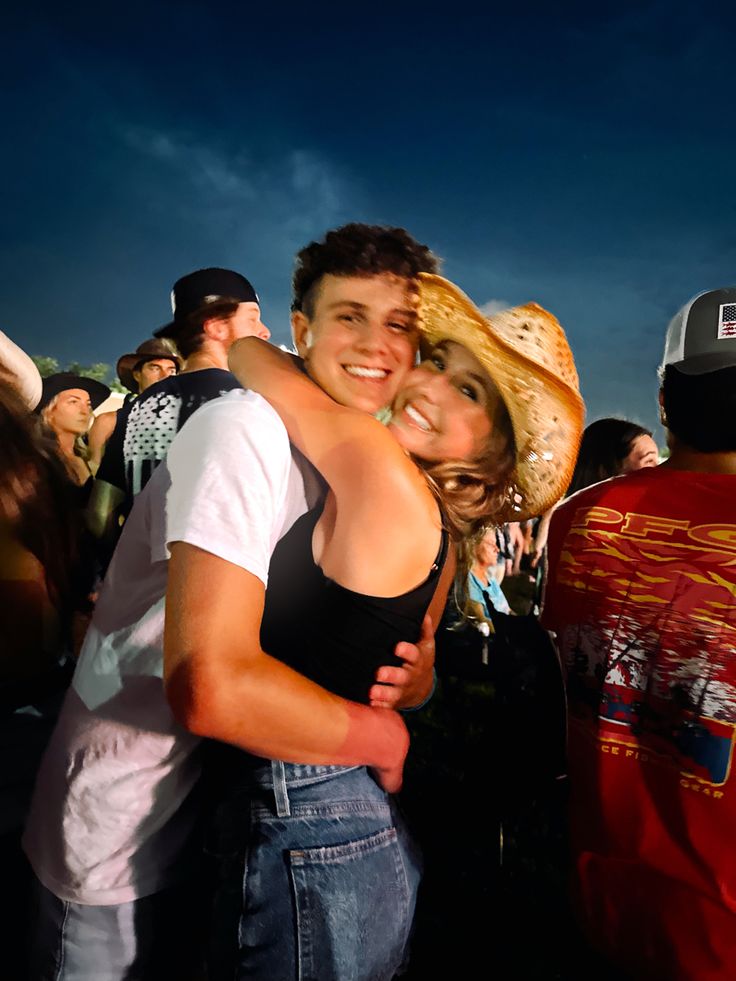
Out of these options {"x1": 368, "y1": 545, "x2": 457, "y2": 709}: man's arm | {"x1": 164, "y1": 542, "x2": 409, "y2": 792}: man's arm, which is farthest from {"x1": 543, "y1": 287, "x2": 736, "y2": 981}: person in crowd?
{"x1": 164, "y1": 542, "x2": 409, "y2": 792}: man's arm

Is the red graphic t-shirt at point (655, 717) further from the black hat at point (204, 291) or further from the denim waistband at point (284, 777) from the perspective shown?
the black hat at point (204, 291)

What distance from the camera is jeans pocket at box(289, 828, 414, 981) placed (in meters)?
1.00

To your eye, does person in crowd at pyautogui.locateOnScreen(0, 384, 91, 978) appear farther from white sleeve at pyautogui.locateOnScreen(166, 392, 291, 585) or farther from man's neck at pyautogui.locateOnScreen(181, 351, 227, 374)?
white sleeve at pyautogui.locateOnScreen(166, 392, 291, 585)

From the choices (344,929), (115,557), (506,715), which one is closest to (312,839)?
(344,929)

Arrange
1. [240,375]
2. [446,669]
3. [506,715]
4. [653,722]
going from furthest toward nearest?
[446,669] → [506,715] → [653,722] → [240,375]

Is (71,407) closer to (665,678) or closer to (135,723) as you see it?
(135,723)

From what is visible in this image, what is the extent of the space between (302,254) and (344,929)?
3.96ft

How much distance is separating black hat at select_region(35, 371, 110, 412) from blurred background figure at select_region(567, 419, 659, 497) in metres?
2.52

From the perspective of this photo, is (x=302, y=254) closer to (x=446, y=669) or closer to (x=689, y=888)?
(x=689, y=888)

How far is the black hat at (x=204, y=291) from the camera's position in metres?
1.48

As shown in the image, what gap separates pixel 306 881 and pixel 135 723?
14.8 inches

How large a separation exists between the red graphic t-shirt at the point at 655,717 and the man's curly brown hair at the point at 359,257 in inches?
28.7

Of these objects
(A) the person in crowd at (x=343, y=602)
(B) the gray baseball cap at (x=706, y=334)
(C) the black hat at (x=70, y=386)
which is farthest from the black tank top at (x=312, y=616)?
(C) the black hat at (x=70, y=386)

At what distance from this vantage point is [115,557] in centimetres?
116
